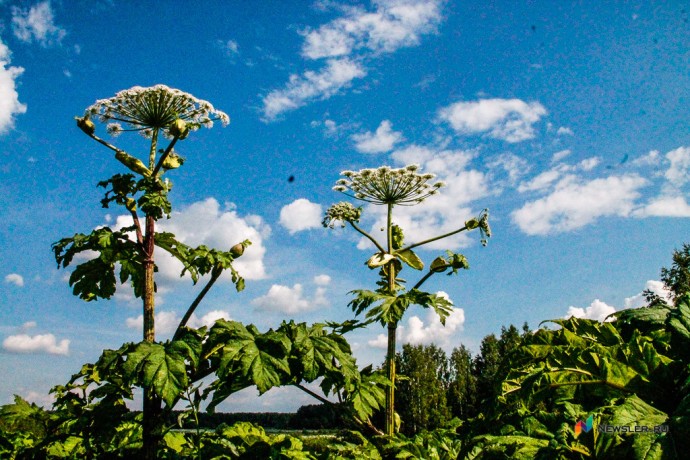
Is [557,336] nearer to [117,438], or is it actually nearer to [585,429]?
[585,429]

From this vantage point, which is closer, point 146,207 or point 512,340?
point 146,207

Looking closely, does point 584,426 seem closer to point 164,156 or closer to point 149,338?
point 149,338

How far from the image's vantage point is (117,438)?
13.7 ft

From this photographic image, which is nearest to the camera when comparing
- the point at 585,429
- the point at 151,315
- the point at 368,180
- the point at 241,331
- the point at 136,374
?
the point at 585,429

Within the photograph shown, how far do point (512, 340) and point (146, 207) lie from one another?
5673 cm

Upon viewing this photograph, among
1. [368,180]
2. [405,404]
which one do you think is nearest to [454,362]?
[405,404]

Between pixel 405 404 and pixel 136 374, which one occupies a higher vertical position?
pixel 136 374

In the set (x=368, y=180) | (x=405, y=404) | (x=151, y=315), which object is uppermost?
(x=368, y=180)

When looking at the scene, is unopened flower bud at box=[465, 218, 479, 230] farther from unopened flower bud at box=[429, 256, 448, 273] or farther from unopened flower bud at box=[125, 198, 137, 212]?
unopened flower bud at box=[125, 198, 137, 212]

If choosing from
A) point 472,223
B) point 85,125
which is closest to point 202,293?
point 85,125

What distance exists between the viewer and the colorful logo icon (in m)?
2.40

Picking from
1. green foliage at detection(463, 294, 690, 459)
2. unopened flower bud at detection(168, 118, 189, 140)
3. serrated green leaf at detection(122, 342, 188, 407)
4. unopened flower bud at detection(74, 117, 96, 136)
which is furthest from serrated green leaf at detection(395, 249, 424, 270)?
unopened flower bud at detection(74, 117, 96, 136)

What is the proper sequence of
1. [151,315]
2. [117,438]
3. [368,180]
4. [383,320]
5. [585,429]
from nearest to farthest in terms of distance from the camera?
[585,429], [151,315], [117,438], [383,320], [368,180]

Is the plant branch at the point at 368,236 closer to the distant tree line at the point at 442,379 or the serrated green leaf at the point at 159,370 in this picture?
the serrated green leaf at the point at 159,370
